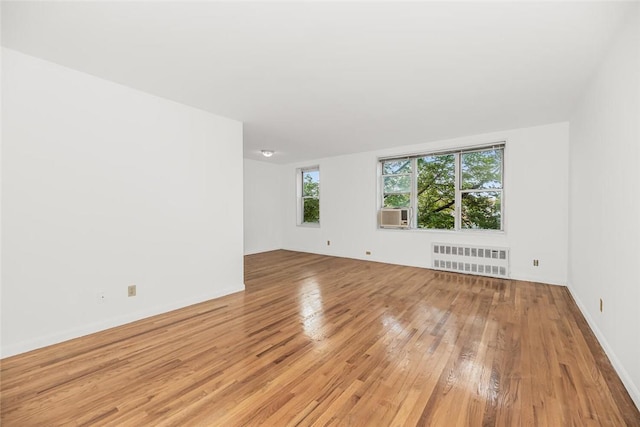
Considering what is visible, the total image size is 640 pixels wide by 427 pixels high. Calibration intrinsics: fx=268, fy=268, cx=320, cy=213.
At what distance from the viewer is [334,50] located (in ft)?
7.04

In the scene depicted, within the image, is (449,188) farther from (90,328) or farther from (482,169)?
(90,328)

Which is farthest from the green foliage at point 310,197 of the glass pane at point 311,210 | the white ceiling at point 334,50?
the white ceiling at point 334,50

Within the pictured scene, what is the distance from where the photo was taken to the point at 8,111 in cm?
215

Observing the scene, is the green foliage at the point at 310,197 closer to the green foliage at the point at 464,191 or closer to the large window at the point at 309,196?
the large window at the point at 309,196

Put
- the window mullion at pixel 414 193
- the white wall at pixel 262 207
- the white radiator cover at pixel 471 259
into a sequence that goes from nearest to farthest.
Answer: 1. the white radiator cover at pixel 471 259
2. the window mullion at pixel 414 193
3. the white wall at pixel 262 207

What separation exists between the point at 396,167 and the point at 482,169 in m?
1.60

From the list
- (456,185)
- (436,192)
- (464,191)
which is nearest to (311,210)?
(436,192)

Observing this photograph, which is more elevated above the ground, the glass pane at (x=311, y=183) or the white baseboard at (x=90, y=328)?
the glass pane at (x=311, y=183)

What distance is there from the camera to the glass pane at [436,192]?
16.7 ft

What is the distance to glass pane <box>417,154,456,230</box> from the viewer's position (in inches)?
200

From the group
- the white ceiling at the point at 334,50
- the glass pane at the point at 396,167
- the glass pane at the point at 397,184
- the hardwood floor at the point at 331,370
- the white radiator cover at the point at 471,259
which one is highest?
the white ceiling at the point at 334,50

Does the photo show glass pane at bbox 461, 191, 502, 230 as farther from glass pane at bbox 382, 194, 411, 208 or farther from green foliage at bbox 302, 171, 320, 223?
green foliage at bbox 302, 171, 320, 223

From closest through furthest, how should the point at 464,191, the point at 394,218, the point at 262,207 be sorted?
the point at 464,191, the point at 394,218, the point at 262,207

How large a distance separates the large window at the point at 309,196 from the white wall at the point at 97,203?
3.76m
